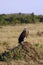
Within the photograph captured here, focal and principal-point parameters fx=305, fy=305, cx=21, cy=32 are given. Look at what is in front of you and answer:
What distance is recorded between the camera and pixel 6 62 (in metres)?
13.8

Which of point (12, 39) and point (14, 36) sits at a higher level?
point (12, 39)

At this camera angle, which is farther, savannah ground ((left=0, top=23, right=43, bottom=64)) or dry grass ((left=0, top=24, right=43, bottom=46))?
dry grass ((left=0, top=24, right=43, bottom=46))

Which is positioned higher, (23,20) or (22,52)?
(22,52)

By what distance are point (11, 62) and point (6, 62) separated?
285 mm

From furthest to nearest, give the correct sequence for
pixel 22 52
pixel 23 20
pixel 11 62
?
Result: pixel 23 20 < pixel 22 52 < pixel 11 62

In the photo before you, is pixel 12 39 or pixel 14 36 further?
pixel 14 36

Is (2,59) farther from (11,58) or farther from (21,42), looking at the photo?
(21,42)

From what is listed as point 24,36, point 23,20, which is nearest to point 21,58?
point 24,36

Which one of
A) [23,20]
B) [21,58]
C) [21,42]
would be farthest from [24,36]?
[23,20]

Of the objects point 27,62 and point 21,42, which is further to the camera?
point 21,42

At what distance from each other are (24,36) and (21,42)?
1.22ft

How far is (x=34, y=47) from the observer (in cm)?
1519

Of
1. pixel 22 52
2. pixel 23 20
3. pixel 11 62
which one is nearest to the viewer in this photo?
pixel 11 62

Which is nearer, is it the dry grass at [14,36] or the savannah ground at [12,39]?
the savannah ground at [12,39]
